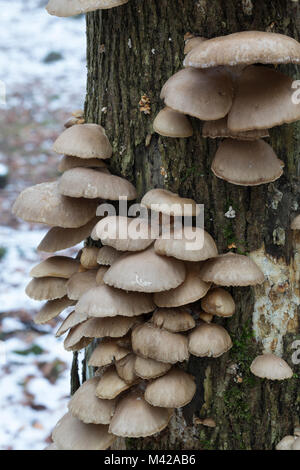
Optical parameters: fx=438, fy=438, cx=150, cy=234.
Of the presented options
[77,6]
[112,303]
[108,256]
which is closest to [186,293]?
[112,303]

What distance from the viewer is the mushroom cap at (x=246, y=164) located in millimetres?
2412

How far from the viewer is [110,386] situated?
2.55 meters

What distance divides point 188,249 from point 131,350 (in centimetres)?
76

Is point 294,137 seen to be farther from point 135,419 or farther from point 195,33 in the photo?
point 135,419

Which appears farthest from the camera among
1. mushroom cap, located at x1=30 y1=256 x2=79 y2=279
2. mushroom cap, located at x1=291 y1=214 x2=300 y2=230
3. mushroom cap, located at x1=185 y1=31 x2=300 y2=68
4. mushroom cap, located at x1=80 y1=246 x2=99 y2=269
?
mushroom cap, located at x1=30 y1=256 x2=79 y2=279

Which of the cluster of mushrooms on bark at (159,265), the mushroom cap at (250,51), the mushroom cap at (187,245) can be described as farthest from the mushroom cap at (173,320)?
the mushroom cap at (250,51)

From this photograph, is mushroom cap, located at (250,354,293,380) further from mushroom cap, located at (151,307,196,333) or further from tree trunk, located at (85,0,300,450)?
mushroom cap, located at (151,307,196,333)

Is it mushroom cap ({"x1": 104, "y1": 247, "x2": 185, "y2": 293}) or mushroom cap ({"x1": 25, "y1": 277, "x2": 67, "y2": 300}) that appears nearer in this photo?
mushroom cap ({"x1": 104, "y1": 247, "x2": 185, "y2": 293})

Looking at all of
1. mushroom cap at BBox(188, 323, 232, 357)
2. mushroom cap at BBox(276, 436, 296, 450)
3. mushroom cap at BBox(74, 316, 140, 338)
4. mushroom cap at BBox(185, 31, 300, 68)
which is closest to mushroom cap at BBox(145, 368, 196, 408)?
mushroom cap at BBox(188, 323, 232, 357)

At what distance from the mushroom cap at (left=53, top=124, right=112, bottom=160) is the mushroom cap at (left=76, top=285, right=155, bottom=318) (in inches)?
32.5

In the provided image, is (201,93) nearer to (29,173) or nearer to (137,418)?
(137,418)

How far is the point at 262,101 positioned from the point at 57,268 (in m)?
1.67

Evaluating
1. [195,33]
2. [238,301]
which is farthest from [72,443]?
[195,33]

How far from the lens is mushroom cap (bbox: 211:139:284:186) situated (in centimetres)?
241
